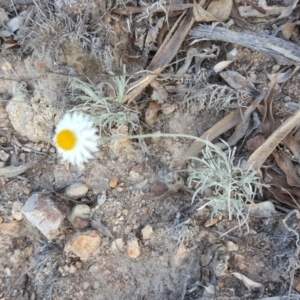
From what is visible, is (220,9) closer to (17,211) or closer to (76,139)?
(76,139)

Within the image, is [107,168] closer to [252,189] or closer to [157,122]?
[157,122]

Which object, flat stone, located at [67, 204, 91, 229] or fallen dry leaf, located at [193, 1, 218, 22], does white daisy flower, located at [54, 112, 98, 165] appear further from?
fallen dry leaf, located at [193, 1, 218, 22]

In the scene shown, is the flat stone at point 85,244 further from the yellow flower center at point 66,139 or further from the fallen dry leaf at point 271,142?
the fallen dry leaf at point 271,142

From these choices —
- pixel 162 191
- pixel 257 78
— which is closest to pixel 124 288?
pixel 162 191

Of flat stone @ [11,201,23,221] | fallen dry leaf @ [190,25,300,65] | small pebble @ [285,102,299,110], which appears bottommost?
flat stone @ [11,201,23,221]

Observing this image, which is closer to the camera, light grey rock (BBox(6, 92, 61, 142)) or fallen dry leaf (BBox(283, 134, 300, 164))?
fallen dry leaf (BBox(283, 134, 300, 164))

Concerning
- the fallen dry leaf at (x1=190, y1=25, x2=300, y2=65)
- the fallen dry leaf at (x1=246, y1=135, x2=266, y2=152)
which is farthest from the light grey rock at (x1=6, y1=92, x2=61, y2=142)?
the fallen dry leaf at (x1=246, y1=135, x2=266, y2=152)

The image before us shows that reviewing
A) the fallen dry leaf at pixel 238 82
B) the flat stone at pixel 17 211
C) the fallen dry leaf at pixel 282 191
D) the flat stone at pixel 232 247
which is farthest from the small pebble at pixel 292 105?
the flat stone at pixel 17 211
